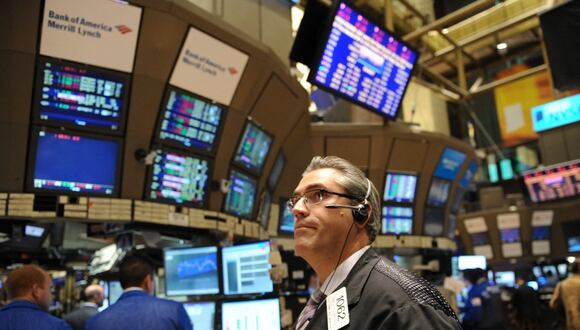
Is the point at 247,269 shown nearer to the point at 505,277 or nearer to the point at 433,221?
the point at 433,221

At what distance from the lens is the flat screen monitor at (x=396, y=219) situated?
26.1 ft

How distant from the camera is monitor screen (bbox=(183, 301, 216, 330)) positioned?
12.1 feet

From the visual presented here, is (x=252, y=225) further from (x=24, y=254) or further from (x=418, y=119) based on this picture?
(x=418, y=119)

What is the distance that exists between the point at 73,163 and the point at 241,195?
5.74ft

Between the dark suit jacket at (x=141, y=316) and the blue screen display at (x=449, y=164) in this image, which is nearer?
the dark suit jacket at (x=141, y=316)

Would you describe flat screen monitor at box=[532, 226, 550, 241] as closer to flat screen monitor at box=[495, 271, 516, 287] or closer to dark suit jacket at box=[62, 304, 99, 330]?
flat screen monitor at box=[495, 271, 516, 287]

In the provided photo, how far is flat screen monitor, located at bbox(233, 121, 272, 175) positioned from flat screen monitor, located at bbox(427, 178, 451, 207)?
12.7 feet

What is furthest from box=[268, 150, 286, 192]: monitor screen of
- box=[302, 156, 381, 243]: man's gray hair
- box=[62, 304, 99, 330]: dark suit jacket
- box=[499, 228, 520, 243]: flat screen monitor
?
box=[499, 228, 520, 243]: flat screen monitor

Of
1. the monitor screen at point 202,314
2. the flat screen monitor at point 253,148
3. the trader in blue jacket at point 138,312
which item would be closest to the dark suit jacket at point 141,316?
the trader in blue jacket at point 138,312

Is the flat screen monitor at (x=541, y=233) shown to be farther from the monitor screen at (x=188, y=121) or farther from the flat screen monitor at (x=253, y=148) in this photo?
the monitor screen at (x=188, y=121)

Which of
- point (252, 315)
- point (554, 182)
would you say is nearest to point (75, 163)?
point (252, 315)

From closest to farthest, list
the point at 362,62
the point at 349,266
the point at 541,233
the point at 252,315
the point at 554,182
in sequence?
the point at 349,266
the point at 252,315
the point at 362,62
the point at 554,182
the point at 541,233

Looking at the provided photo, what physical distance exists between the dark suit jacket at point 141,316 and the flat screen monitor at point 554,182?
11126 millimetres

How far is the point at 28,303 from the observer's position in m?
2.87
